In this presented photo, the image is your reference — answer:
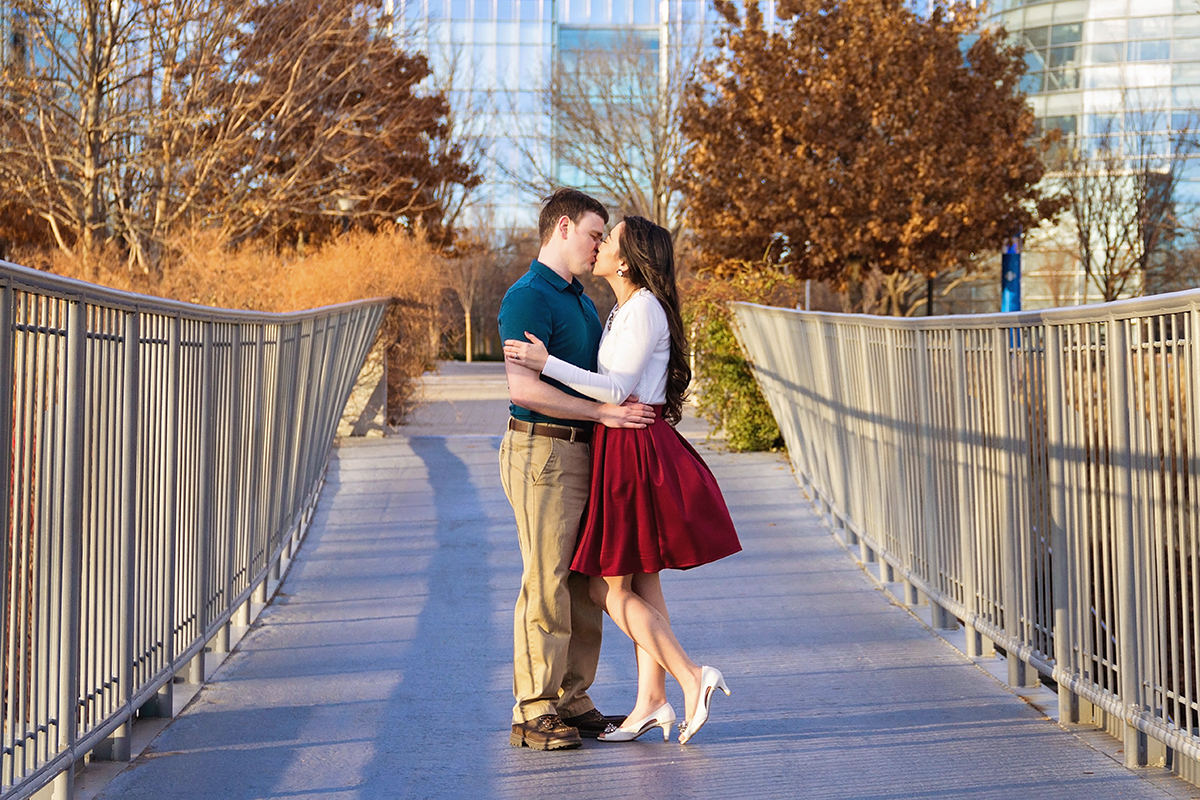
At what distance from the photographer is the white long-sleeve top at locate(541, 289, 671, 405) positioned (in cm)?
414

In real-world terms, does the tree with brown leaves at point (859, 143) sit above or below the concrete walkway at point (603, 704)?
above

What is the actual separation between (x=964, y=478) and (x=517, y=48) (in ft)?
158

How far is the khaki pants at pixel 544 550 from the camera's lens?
4270 millimetres

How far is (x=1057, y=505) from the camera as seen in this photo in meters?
4.34

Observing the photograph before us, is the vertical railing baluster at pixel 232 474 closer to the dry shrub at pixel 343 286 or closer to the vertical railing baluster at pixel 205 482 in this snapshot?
the vertical railing baluster at pixel 205 482

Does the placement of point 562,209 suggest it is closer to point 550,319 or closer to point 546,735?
point 550,319

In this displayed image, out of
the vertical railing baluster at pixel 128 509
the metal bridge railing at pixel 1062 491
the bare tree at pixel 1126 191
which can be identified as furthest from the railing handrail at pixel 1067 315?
the bare tree at pixel 1126 191

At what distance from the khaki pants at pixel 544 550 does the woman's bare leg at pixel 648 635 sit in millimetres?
162

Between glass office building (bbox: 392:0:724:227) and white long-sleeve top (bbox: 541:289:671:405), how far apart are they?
64.7 feet

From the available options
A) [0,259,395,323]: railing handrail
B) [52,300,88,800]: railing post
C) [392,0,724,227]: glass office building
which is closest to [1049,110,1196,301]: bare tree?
[392,0,724,227]: glass office building

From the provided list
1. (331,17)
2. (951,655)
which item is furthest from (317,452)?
(331,17)

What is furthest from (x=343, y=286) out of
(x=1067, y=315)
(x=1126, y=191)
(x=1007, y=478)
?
(x=1126, y=191)

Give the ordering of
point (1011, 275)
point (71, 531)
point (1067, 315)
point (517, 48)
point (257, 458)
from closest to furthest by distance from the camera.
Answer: point (71, 531)
point (1067, 315)
point (257, 458)
point (1011, 275)
point (517, 48)

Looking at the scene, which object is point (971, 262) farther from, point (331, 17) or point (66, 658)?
point (66, 658)
